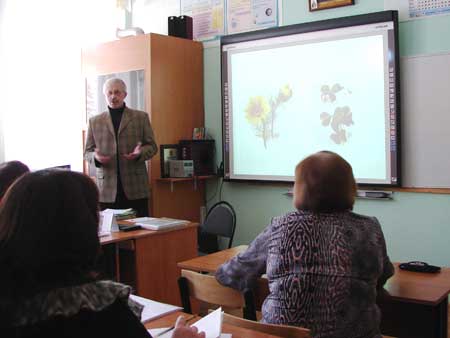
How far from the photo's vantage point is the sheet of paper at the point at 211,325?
5.29 ft

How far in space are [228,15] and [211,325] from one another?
4.13m

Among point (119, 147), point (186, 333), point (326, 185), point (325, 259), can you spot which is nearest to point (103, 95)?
point (119, 147)

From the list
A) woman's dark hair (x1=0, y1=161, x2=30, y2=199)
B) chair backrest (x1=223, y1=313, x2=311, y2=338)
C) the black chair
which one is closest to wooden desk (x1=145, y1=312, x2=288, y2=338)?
chair backrest (x1=223, y1=313, x2=311, y2=338)

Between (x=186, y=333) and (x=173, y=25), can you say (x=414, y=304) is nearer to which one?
(x=186, y=333)

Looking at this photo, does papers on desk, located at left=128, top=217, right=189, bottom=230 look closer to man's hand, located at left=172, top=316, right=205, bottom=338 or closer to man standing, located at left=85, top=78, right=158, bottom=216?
man standing, located at left=85, top=78, right=158, bottom=216

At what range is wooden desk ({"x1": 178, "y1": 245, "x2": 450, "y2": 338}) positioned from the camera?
2156 mm

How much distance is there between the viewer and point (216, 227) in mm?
4504

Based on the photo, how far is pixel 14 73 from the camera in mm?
5426

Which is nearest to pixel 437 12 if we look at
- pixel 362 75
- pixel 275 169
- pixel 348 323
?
pixel 362 75

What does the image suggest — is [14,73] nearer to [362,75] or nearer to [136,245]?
[136,245]

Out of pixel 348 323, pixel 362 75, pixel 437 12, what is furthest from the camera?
pixel 362 75

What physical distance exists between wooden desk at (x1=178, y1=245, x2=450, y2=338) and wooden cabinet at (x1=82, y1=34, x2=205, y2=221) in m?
3.07

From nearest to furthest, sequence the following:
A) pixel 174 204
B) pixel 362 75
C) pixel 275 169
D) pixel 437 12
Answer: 1. pixel 437 12
2. pixel 362 75
3. pixel 275 169
4. pixel 174 204

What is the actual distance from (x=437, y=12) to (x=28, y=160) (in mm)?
3953
